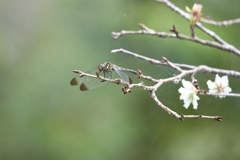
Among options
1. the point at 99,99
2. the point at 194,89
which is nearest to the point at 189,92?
the point at 194,89

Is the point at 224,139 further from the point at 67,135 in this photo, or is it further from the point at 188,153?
the point at 67,135

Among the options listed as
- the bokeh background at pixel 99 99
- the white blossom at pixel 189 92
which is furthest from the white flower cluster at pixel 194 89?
the bokeh background at pixel 99 99

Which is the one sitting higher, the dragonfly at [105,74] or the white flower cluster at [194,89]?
the dragonfly at [105,74]

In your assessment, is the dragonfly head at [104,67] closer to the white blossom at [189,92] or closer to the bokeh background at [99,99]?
the white blossom at [189,92]

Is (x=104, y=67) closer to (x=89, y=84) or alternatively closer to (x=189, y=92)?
(x=89, y=84)

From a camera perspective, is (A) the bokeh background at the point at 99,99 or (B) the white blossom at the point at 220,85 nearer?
(B) the white blossom at the point at 220,85

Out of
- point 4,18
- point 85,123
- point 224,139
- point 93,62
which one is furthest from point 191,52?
point 4,18

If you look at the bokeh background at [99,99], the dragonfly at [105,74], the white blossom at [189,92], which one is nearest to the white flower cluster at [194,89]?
the white blossom at [189,92]

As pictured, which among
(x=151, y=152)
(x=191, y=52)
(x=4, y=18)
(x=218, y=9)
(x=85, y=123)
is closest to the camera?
(x=191, y=52)

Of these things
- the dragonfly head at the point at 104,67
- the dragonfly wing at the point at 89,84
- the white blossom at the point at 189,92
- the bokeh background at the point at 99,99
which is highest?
the bokeh background at the point at 99,99
